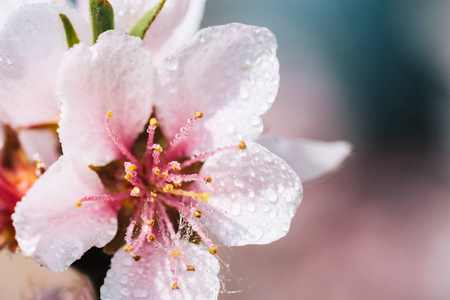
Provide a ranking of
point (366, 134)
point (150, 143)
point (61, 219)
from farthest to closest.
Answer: point (366, 134)
point (150, 143)
point (61, 219)

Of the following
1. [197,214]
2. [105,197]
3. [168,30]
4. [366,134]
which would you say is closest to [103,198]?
[105,197]

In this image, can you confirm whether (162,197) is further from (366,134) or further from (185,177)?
(366,134)

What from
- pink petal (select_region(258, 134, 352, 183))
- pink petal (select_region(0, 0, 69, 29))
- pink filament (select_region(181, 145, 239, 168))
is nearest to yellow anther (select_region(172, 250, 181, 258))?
pink filament (select_region(181, 145, 239, 168))

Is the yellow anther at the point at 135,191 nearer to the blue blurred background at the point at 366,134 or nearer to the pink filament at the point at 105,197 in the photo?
the pink filament at the point at 105,197

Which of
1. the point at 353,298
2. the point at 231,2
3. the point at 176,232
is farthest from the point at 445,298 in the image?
the point at 176,232

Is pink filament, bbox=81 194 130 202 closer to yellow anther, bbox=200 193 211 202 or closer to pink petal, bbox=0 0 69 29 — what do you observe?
yellow anther, bbox=200 193 211 202

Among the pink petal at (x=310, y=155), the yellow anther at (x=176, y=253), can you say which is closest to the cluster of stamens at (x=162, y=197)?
the yellow anther at (x=176, y=253)

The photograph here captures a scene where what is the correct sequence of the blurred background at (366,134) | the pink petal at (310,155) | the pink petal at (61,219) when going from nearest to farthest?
the pink petal at (61,219) < the pink petal at (310,155) < the blurred background at (366,134)
